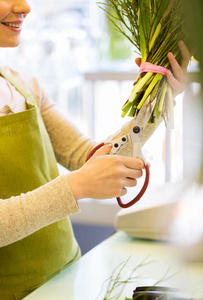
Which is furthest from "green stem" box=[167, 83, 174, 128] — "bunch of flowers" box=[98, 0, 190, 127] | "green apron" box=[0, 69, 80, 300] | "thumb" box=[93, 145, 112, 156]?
"green apron" box=[0, 69, 80, 300]

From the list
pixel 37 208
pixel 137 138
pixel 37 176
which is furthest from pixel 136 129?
pixel 37 176

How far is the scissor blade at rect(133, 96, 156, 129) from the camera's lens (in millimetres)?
723

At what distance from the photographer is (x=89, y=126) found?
3.15m

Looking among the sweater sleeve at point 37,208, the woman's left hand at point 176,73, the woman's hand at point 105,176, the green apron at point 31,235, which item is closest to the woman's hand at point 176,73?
the woman's left hand at point 176,73

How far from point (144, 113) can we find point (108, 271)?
1.36 ft

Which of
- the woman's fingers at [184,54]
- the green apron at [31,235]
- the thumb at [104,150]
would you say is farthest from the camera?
the green apron at [31,235]

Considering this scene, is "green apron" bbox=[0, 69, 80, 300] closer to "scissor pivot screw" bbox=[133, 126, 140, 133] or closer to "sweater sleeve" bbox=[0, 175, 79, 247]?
"sweater sleeve" bbox=[0, 175, 79, 247]

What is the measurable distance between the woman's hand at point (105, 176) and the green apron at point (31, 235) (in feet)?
0.70

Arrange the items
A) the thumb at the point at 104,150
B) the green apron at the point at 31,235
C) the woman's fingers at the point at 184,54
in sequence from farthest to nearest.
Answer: the green apron at the point at 31,235 < the thumb at the point at 104,150 < the woman's fingers at the point at 184,54

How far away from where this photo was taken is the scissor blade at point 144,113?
723 millimetres

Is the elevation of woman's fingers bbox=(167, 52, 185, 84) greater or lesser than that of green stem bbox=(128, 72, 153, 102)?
greater

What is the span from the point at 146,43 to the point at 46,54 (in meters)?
3.33

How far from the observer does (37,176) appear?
102 cm

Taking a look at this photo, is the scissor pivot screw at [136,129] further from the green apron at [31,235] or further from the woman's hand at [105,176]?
the green apron at [31,235]
